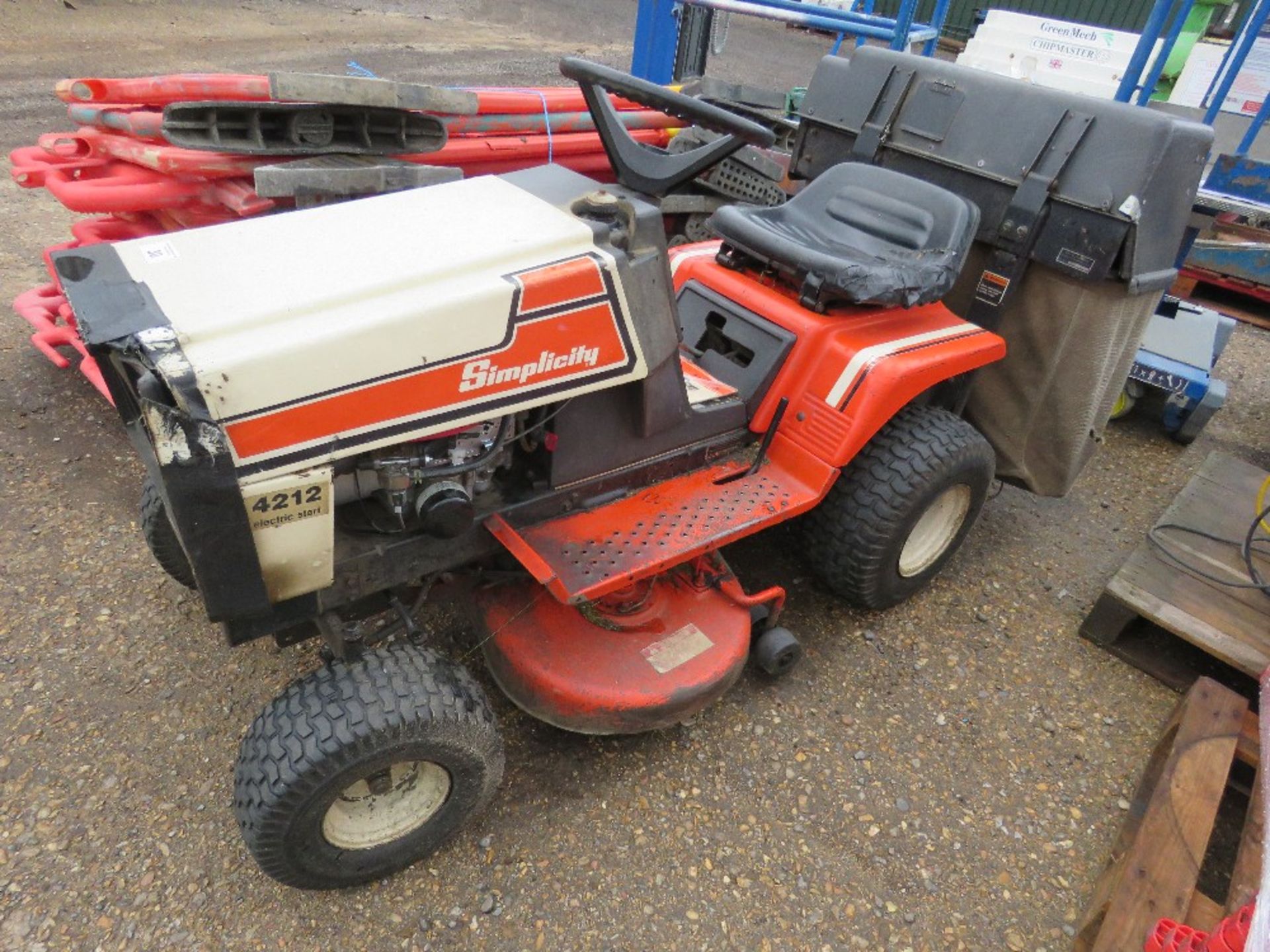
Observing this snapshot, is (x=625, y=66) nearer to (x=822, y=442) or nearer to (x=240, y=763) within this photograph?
(x=822, y=442)

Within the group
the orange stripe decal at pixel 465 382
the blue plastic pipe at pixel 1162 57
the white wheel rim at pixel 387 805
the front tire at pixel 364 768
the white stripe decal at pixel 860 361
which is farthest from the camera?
the blue plastic pipe at pixel 1162 57

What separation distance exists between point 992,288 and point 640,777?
179 centimetres

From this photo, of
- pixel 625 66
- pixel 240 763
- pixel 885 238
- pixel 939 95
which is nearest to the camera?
pixel 240 763

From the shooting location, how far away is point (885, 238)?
251 centimetres

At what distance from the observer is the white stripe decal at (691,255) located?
8.91ft

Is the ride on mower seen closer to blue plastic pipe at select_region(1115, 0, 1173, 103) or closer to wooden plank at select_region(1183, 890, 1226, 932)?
wooden plank at select_region(1183, 890, 1226, 932)

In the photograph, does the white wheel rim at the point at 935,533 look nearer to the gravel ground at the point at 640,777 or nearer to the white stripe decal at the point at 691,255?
the gravel ground at the point at 640,777

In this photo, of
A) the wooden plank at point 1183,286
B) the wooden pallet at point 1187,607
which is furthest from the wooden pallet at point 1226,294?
the wooden pallet at point 1187,607

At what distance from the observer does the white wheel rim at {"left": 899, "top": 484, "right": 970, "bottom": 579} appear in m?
2.66

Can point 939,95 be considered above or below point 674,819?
above

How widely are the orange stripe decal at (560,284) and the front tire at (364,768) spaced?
75cm

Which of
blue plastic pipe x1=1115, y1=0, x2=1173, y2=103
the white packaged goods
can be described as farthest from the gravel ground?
the white packaged goods

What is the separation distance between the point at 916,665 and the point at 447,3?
13205 mm

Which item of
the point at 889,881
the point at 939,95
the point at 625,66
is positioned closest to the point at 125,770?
the point at 889,881
